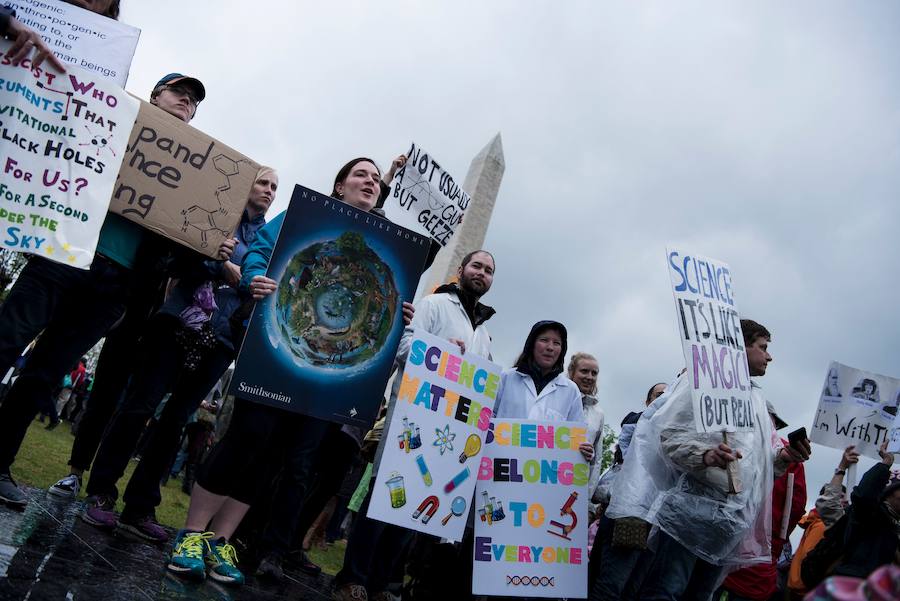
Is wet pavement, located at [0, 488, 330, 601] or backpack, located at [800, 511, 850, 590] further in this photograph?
backpack, located at [800, 511, 850, 590]

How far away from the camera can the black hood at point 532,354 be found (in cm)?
488

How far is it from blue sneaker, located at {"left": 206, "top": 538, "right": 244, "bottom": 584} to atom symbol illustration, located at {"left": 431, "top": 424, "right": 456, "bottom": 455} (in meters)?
1.21

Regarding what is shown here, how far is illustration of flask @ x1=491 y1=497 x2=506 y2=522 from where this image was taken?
14.3 feet

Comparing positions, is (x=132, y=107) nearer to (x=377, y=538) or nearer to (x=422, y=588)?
(x=377, y=538)

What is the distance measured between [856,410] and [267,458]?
18.2 ft

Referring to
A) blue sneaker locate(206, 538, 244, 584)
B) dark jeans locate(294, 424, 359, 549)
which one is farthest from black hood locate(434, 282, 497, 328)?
blue sneaker locate(206, 538, 244, 584)

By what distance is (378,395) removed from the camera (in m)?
3.94

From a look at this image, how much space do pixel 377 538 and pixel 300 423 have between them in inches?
29.6

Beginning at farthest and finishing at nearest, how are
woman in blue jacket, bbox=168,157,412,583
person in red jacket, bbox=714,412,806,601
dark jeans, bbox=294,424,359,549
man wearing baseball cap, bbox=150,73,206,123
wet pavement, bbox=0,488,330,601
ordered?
person in red jacket, bbox=714,412,806,601
dark jeans, bbox=294,424,359,549
man wearing baseball cap, bbox=150,73,206,123
woman in blue jacket, bbox=168,157,412,583
wet pavement, bbox=0,488,330,601

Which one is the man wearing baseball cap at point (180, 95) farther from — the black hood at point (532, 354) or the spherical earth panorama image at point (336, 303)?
the black hood at point (532, 354)

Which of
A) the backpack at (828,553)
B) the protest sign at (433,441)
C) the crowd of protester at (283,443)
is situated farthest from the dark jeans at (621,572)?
the backpack at (828,553)

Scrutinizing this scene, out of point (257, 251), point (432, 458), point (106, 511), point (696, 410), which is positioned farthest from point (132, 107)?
point (696, 410)

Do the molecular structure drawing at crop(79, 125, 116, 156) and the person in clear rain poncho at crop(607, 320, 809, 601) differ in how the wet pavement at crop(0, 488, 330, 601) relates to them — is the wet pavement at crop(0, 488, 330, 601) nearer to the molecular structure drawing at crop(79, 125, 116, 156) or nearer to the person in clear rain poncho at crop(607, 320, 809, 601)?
the molecular structure drawing at crop(79, 125, 116, 156)

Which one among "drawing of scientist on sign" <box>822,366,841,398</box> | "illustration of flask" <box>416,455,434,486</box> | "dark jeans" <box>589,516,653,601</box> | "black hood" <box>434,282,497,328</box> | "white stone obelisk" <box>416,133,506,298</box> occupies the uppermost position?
"white stone obelisk" <box>416,133,506,298</box>
